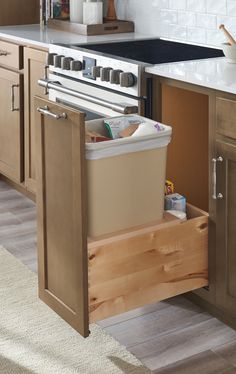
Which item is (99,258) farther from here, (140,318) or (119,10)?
(119,10)

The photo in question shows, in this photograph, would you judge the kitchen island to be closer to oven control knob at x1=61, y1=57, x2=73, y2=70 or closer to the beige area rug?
the beige area rug

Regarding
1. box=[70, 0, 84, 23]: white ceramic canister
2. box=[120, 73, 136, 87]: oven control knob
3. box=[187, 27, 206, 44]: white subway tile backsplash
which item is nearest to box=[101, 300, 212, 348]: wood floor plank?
box=[120, 73, 136, 87]: oven control knob

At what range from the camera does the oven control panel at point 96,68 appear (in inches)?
128

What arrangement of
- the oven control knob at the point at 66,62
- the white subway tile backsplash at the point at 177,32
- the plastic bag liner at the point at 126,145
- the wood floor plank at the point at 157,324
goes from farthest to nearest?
1. the white subway tile backsplash at the point at 177,32
2. the oven control knob at the point at 66,62
3. the wood floor plank at the point at 157,324
4. the plastic bag liner at the point at 126,145

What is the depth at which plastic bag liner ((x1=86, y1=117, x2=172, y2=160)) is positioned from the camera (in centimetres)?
259

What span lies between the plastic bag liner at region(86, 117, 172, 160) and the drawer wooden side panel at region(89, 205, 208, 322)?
0.29m

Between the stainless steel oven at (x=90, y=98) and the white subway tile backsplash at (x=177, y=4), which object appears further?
the white subway tile backsplash at (x=177, y=4)

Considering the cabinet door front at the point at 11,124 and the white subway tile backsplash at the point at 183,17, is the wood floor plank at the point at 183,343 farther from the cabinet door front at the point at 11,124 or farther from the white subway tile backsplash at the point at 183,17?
the cabinet door front at the point at 11,124

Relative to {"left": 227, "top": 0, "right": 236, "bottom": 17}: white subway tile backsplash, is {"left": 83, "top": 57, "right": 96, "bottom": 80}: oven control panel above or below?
below

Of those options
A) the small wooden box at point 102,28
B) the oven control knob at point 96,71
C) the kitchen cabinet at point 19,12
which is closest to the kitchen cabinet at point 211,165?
the oven control knob at point 96,71

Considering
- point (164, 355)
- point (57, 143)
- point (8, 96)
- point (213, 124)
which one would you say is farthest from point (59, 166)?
point (8, 96)

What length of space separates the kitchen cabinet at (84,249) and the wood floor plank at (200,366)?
0.79ft

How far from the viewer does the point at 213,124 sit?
285cm

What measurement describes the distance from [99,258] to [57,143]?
1.37ft
